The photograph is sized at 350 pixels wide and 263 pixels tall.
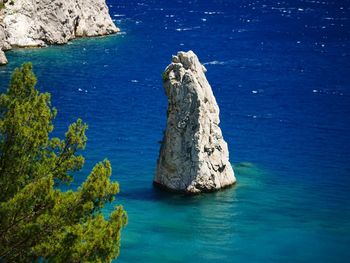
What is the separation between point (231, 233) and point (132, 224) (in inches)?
250

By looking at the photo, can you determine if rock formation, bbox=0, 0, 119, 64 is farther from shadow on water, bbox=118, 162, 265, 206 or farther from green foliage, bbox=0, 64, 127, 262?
green foliage, bbox=0, 64, 127, 262

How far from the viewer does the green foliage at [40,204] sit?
22312 mm

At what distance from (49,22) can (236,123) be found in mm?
46746

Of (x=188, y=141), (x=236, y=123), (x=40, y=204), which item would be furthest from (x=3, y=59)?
(x=40, y=204)

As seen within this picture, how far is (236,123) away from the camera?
68.1 metres

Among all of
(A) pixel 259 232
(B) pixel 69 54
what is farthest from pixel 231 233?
(B) pixel 69 54

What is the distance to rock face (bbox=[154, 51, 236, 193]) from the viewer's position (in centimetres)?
4978

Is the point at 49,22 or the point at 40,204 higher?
the point at 40,204

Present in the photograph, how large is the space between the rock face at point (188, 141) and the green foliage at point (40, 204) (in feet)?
81.9

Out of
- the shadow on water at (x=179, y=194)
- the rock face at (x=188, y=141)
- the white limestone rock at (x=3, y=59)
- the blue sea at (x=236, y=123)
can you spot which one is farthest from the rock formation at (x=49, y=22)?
the shadow on water at (x=179, y=194)

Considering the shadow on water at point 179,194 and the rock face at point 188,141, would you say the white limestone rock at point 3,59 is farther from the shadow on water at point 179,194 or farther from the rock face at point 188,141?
the rock face at point 188,141

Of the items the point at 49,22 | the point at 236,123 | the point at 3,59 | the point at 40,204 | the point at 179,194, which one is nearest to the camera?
the point at 40,204

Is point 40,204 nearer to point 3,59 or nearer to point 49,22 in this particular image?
point 3,59

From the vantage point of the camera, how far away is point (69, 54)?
321 feet
